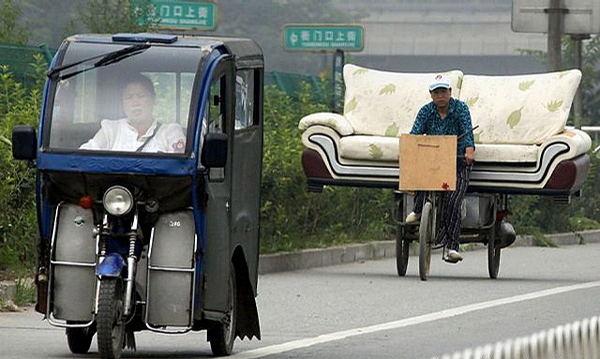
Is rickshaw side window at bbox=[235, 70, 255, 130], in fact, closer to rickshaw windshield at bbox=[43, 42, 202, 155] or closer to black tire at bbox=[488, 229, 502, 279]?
rickshaw windshield at bbox=[43, 42, 202, 155]

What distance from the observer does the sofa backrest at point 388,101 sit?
19.3 m

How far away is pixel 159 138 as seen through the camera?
10727 mm

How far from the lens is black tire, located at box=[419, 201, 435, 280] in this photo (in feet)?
58.1

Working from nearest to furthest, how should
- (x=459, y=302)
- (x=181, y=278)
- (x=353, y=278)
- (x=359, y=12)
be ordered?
(x=181, y=278)
(x=459, y=302)
(x=353, y=278)
(x=359, y=12)

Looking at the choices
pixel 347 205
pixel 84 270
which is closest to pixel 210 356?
pixel 84 270

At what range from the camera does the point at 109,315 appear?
1020cm

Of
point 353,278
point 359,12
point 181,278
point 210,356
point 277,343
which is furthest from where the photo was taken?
point 359,12

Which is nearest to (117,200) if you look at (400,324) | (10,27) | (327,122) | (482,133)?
(400,324)

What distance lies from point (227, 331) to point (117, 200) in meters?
1.30

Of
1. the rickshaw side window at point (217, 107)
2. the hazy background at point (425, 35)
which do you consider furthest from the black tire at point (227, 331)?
the hazy background at point (425, 35)

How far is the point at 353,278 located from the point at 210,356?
705 cm

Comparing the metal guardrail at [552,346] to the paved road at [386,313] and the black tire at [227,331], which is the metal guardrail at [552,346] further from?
the paved road at [386,313]

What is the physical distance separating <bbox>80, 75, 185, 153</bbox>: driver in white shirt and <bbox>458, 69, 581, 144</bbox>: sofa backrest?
27.3ft

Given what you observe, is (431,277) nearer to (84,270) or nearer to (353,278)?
(353,278)
